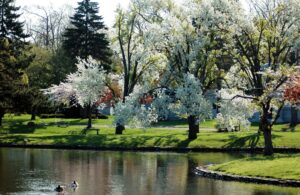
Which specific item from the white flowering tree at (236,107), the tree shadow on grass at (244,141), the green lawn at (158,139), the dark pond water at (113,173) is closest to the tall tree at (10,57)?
the green lawn at (158,139)

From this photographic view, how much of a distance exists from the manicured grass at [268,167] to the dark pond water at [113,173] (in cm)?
171

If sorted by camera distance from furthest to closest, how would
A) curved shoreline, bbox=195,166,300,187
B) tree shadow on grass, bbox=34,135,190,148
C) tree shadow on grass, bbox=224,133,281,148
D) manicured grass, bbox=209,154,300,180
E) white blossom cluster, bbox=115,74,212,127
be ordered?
tree shadow on grass, bbox=34,135,190,148
tree shadow on grass, bbox=224,133,281,148
white blossom cluster, bbox=115,74,212,127
manicured grass, bbox=209,154,300,180
curved shoreline, bbox=195,166,300,187

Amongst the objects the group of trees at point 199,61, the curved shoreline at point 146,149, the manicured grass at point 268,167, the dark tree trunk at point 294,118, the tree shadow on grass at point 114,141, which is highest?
the group of trees at point 199,61

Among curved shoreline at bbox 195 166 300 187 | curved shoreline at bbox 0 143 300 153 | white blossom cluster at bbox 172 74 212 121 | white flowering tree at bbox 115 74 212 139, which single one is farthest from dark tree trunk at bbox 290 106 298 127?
curved shoreline at bbox 195 166 300 187

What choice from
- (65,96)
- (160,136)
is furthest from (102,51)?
(160,136)

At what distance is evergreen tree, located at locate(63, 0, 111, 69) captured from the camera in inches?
3359

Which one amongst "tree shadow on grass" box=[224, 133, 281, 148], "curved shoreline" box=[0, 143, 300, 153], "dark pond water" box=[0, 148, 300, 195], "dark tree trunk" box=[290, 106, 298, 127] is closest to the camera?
"dark pond water" box=[0, 148, 300, 195]

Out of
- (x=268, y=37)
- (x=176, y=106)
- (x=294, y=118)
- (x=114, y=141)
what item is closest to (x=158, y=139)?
(x=114, y=141)

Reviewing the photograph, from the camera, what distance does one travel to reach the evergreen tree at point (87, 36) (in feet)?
280

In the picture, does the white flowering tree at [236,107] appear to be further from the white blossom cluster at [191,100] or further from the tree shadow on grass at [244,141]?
the tree shadow on grass at [244,141]

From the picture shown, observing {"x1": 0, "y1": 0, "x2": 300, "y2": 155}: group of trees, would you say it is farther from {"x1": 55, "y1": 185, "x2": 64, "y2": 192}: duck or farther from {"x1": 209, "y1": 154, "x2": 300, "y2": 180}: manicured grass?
{"x1": 55, "y1": 185, "x2": 64, "y2": 192}: duck

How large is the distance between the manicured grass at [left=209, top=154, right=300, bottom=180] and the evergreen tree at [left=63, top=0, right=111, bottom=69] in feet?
161

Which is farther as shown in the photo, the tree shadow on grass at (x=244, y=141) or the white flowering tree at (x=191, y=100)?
the tree shadow on grass at (x=244, y=141)

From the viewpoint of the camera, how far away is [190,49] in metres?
56.8
